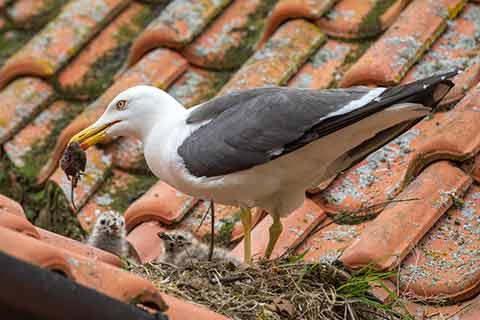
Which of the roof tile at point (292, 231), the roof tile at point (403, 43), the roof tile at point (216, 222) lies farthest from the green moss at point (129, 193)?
the roof tile at point (403, 43)

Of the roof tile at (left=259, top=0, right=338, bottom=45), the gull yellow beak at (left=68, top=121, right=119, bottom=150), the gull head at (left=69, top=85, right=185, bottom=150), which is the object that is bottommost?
the gull yellow beak at (left=68, top=121, right=119, bottom=150)

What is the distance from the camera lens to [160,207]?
3.97 meters

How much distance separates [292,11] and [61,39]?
3.39 feet

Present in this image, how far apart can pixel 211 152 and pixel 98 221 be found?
672 millimetres

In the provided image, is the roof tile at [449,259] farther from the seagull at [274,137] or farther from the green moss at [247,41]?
the green moss at [247,41]

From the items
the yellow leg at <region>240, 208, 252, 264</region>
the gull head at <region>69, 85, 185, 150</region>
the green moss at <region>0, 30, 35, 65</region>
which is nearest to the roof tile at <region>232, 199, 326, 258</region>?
the yellow leg at <region>240, 208, 252, 264</region>

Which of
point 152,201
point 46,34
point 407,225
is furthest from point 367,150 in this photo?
point 46,34

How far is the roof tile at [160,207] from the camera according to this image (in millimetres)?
3969

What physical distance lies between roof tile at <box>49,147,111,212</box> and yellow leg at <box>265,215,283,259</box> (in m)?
0.88

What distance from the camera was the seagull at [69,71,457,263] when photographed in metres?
3.25

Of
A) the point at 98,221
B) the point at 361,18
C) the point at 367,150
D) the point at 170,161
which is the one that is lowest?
the point at 98,221

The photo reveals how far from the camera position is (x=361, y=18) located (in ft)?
14.7

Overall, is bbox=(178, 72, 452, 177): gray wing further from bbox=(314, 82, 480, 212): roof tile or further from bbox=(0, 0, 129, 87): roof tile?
bbox=(0, 0, 129, 87): roof tile

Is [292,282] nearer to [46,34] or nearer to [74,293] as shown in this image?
[74,293]
